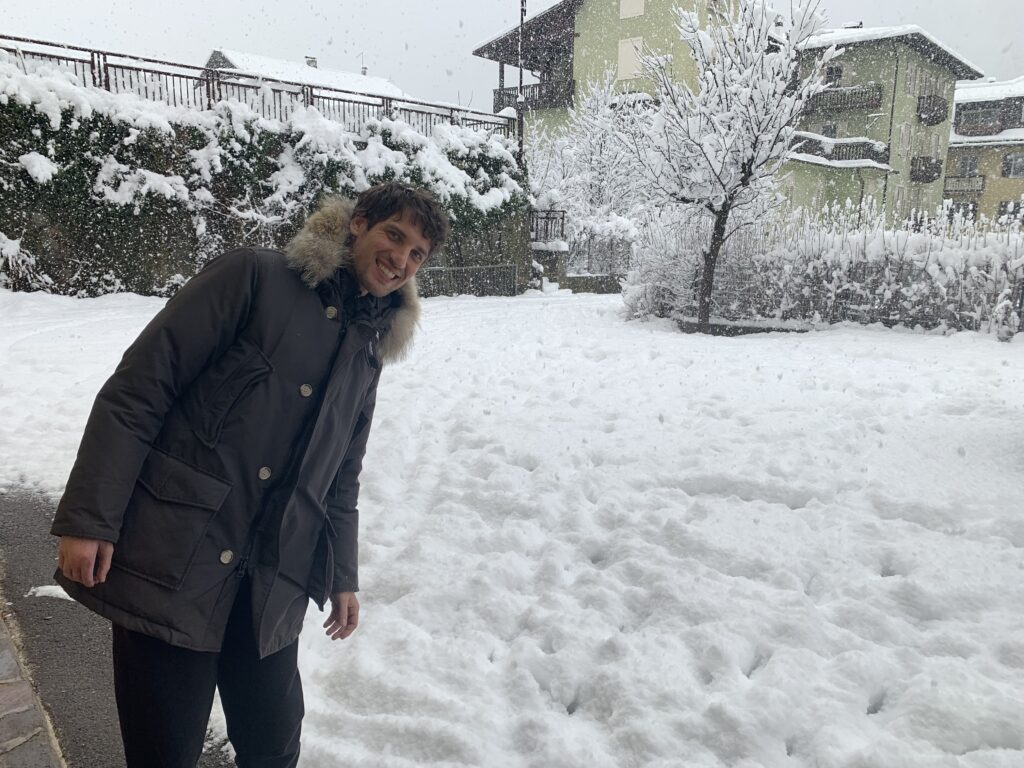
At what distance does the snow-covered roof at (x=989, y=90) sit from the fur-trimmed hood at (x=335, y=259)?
48807 mm

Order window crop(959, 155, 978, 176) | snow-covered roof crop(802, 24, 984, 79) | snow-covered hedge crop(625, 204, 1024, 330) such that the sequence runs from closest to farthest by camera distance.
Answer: snow-covered hedge crop(625, 204, 1024, 330), snow-covered roof crop(802, 24, 984, 79), window crop(959, 155, 978, 176)

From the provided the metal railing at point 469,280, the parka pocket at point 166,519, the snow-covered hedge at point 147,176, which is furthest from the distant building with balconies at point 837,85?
the parka pocket at point 166,519

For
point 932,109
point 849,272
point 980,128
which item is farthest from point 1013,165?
point 849,272

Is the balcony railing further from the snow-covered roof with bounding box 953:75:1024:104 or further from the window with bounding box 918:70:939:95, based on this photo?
the window with bounding box 918:70:939:95

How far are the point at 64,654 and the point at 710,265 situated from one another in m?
11.7

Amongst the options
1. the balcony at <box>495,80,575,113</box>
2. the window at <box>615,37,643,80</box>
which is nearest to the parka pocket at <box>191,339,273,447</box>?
the balcony at <box>495,80,575,113</box>

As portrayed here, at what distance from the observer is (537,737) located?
2482mm

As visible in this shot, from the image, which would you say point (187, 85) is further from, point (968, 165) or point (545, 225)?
point (968, 165)

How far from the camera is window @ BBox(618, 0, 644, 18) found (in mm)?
33312

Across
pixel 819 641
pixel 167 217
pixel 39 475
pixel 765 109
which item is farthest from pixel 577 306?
pixel 819 641

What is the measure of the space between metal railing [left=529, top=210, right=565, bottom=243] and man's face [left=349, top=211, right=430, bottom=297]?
2071 cm

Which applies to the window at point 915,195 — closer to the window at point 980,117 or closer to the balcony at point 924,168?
the balcony at point 924,168

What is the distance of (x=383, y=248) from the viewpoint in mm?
1881

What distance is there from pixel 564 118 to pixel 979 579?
36532mm
